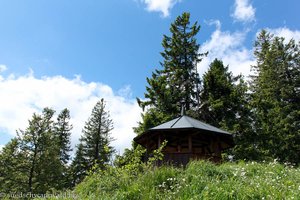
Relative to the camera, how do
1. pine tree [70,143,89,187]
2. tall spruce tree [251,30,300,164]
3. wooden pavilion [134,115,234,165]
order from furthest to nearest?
pine tree [70,143,89,187] < tall spruce tree [251,30,300,164] < wooden pavilion [134,115,234,165]

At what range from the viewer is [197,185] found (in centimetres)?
554

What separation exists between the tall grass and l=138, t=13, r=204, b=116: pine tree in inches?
617

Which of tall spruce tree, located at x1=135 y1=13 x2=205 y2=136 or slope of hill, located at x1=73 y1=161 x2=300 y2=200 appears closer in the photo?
slope of hill, located at x1=73 y1=161 x2=300 y2=200

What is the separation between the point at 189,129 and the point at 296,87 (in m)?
17.4

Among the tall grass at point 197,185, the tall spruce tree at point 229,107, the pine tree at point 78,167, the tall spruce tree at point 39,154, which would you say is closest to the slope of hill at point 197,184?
the tall grass at point 197,185

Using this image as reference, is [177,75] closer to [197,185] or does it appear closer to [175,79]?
[175,79]

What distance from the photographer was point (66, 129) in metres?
33.9

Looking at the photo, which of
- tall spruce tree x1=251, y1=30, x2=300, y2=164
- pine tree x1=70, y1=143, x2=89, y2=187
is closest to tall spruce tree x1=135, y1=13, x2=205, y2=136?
tall spruce tree x1=251, y1=30, x2=300, y2=164

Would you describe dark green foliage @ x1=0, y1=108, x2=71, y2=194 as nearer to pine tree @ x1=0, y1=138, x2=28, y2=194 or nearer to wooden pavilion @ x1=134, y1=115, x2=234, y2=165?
pine tree @ x1=0, y1=138, x2=28, y2=194

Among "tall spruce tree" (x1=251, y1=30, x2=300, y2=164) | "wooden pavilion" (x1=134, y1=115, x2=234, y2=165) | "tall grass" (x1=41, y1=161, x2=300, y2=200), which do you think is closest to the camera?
"tall grass" (x1=41, y1=161, x2=300, y2=200)

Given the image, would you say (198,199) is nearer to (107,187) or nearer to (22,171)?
(107,187)

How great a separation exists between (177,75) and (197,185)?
2121cm

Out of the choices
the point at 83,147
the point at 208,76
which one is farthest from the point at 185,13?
the point at 83,147

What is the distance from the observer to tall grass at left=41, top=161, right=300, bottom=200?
5027mm
